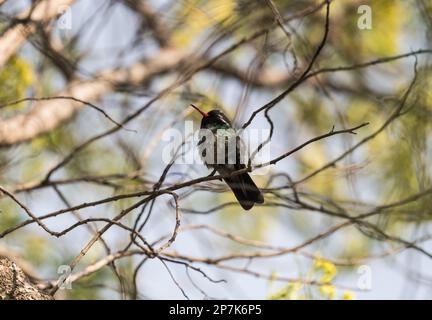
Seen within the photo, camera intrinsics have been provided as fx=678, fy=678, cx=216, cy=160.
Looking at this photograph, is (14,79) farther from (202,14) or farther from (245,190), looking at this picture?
(245,190)

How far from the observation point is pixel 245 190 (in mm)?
3271

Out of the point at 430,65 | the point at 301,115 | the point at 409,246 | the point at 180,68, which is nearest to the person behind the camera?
the point at 409,246

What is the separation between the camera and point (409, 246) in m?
2.92

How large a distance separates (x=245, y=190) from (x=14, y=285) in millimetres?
1358

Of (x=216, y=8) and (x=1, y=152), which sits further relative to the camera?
(x=216, y=8)

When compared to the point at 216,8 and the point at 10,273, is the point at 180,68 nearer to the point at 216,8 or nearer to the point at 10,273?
the point at 216,8

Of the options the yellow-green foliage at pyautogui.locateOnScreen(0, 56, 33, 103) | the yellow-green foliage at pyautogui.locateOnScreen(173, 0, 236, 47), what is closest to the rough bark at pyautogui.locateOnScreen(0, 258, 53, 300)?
the yellow-green foliage at pyautogui.locateOnScreen(0, 56, 33, 103)

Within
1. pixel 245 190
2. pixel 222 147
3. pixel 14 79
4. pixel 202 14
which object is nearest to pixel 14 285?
pixel 245 190

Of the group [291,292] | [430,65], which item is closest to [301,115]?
[430,65]

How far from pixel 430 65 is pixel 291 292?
141 centimetres

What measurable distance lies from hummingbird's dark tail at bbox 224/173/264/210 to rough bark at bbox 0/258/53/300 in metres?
1.26

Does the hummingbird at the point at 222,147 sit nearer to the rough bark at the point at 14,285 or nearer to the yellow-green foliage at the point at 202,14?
the yellow-green foliage at the point at 202,14

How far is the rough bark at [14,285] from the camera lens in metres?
2.18
